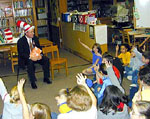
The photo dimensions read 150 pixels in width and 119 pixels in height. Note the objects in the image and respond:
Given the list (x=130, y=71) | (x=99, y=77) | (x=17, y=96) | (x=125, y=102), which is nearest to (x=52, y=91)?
(x=99, y=77)

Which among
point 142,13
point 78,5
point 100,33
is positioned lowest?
point 100,33

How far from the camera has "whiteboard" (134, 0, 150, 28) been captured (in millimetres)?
6049

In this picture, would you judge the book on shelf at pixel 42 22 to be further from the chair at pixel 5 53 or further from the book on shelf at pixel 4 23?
the chair at pixel 5 53

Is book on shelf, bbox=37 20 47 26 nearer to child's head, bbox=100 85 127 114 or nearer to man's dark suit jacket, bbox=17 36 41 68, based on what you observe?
man's dark suit jacket, bbox=17 36 41 68

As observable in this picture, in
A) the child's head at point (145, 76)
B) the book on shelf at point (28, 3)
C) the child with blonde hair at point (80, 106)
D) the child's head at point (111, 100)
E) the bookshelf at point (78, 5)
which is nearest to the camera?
the child with blonde hair at point (80, 106)

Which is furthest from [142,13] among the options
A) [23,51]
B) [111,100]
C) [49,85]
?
[111,100]

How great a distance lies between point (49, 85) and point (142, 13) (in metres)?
3.15

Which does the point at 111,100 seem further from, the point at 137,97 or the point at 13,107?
the point at 13,107

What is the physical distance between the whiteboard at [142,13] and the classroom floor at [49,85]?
5.65 feet

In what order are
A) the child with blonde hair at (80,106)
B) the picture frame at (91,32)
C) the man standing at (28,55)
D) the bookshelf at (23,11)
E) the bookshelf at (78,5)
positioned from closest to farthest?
the child with blonde hair at (80,106), the man standing at (28,55), the picture frame at (91,32), the bookshelf at (23,11), the bookshelf at (78,5)

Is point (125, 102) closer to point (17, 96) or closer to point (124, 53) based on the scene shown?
point (17, 96)

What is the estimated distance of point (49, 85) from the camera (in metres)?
4.95

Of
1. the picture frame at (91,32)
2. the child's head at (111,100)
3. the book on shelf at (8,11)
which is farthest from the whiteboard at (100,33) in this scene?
the child's head at (111,100)

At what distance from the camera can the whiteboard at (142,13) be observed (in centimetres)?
605
